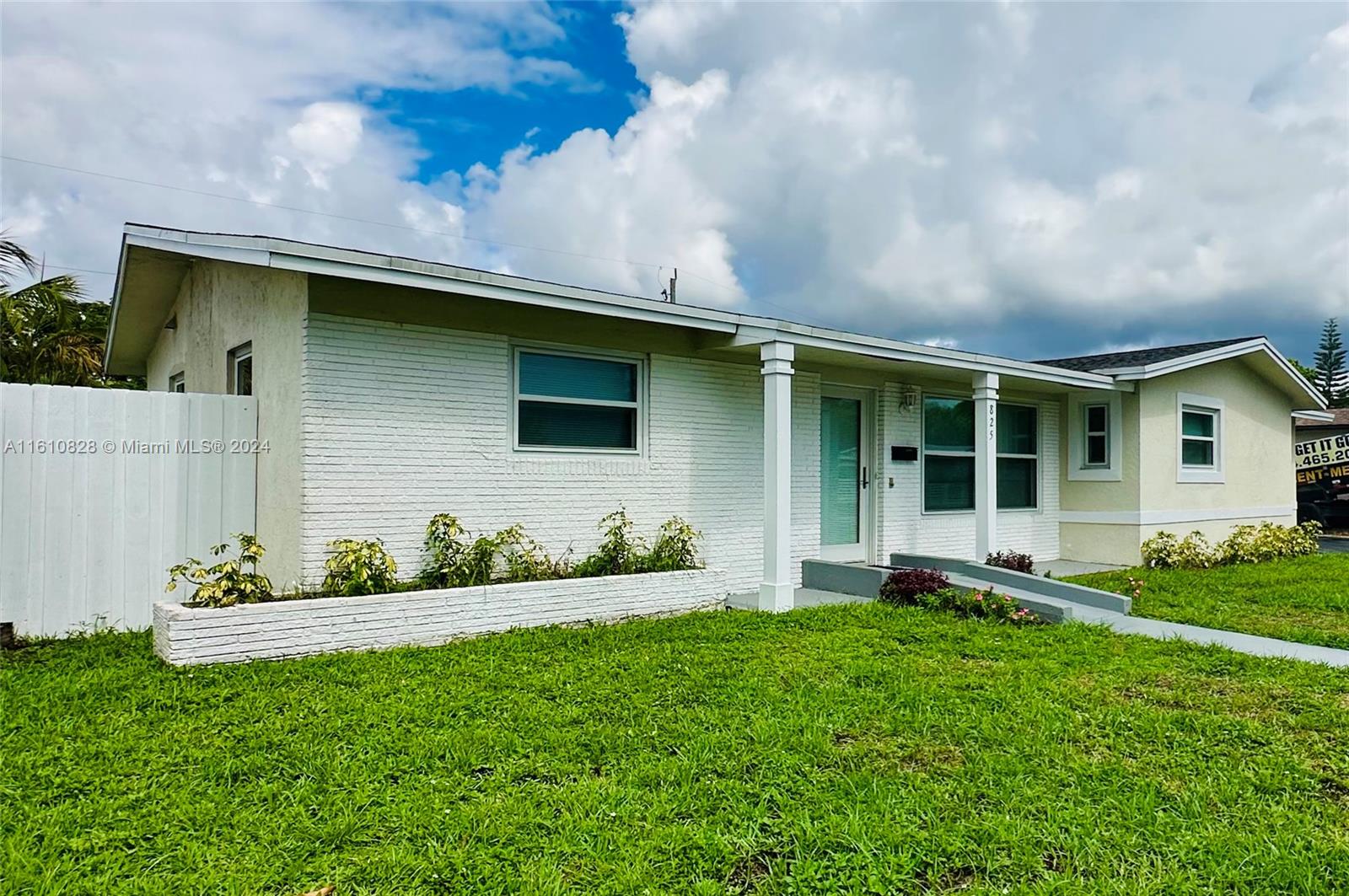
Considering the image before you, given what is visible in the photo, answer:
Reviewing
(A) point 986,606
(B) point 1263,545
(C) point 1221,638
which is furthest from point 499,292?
(B) point 1263,545

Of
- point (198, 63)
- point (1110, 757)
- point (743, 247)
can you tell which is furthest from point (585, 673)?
point (743, 247)

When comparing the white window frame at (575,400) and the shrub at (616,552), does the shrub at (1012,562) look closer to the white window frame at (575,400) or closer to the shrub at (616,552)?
the shrub at (616,552)

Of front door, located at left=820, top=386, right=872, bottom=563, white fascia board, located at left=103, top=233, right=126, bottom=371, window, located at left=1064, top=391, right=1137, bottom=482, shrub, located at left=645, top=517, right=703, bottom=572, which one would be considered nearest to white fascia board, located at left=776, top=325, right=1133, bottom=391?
window, located at left=1064, top=391, right=1137, bottom=482

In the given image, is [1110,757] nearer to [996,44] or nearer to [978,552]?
[978,552]

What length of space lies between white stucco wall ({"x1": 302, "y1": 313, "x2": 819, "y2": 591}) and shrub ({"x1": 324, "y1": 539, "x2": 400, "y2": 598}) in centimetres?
20

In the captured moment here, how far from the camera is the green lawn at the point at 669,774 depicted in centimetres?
300

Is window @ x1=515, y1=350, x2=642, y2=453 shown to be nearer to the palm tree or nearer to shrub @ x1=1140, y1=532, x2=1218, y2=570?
shrub @ x1=1140, y1=532, x2=1218, y2=570

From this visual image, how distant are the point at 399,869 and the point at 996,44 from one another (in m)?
10.9

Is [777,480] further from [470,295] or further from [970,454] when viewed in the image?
[970,454]

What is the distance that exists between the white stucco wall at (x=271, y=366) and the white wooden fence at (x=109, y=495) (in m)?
0.33

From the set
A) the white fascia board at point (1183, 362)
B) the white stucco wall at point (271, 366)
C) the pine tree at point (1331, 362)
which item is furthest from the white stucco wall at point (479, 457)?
the pine tree at point (1331, 362)

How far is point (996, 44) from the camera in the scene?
9.96 metres

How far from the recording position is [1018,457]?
41.5ft

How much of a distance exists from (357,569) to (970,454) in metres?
9.11
